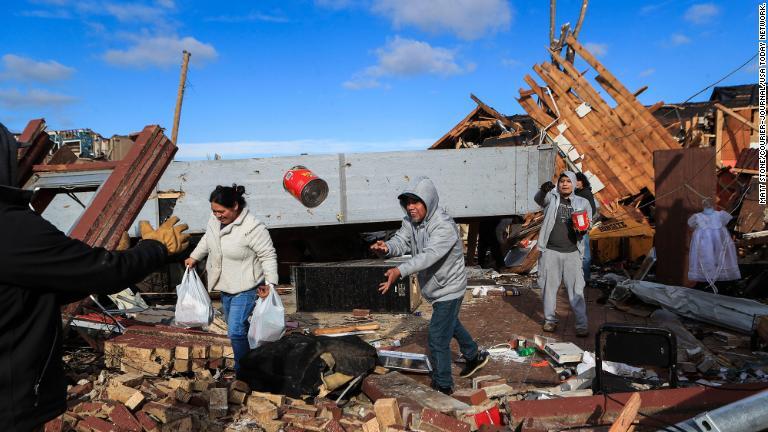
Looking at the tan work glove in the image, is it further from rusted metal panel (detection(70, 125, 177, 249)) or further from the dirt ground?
the dirt ground

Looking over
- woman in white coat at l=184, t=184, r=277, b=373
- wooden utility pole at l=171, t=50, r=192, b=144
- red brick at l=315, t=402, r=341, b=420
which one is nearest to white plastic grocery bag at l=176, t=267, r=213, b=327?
woman in white coat at l=184, t=184, r=277, b=373

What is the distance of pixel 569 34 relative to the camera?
1603 cm

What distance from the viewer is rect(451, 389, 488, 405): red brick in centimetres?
417

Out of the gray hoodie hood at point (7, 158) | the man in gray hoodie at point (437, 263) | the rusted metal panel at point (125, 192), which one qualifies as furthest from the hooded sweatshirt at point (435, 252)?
the gray hoodie hood at point (7, 158)

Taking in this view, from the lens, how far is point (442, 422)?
12.3ft

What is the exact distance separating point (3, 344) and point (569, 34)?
16.6 metres

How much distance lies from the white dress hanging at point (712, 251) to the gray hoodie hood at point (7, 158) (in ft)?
27.2

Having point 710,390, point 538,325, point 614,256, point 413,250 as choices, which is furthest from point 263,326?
point 614,256

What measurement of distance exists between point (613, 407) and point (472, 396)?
0.98 meters

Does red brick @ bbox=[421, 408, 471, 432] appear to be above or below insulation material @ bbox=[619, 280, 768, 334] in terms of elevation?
below

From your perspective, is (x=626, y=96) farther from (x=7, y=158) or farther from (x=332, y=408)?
(x=7, y=158)

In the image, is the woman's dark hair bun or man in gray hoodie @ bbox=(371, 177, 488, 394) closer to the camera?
man in gray hoodie @ bbox=(371, 177, 488, 394)

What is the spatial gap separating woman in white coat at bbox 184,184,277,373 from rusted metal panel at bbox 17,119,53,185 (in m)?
1.31

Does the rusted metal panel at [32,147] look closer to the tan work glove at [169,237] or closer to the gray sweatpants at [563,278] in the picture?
the tan work glove at [169,237]
